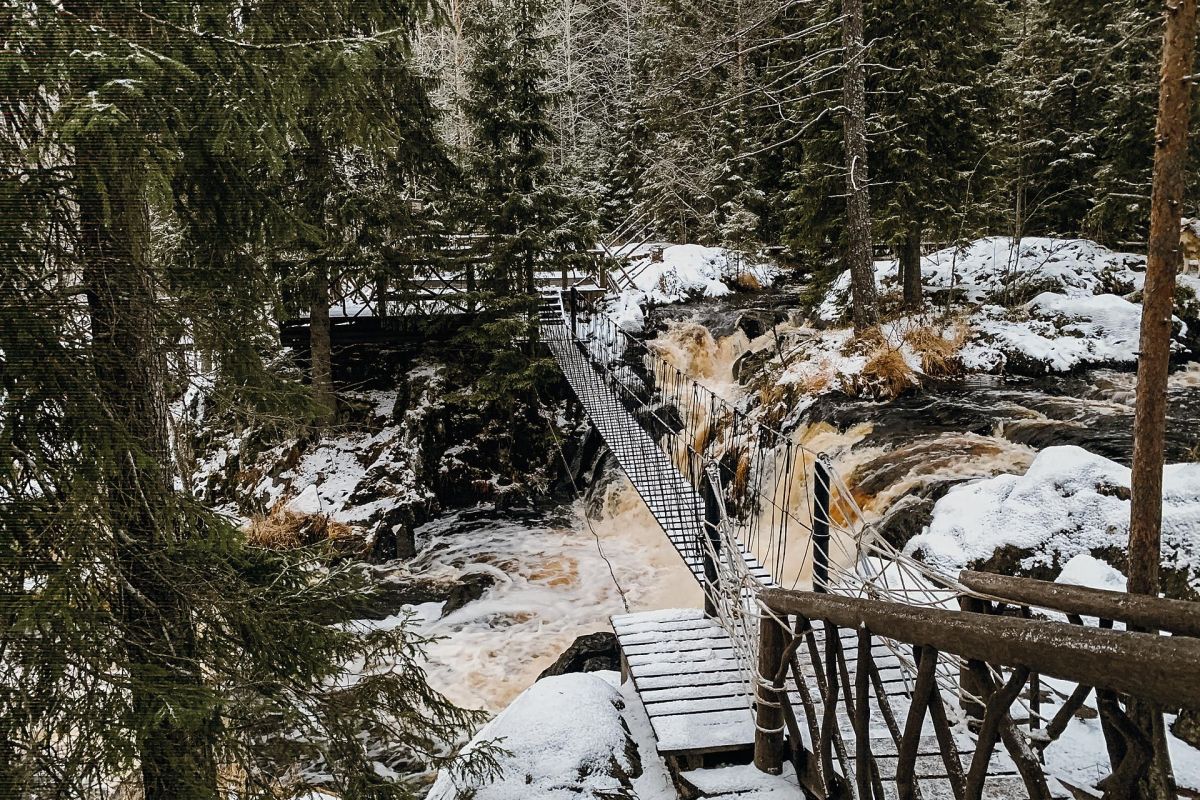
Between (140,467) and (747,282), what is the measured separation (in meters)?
14.3

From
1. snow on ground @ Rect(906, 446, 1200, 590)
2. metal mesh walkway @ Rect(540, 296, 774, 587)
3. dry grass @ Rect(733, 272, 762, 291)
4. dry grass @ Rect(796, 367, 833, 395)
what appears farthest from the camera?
dry grass @ Rect(733, 272, 762, 291)

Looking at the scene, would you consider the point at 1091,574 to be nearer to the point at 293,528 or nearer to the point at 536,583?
the point at 536,583

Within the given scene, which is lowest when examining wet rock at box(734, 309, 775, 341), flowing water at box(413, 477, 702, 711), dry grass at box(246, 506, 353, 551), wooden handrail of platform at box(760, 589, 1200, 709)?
flowing water at box(413, 477, 702, 711)

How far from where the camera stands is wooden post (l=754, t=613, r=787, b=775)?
3.11 m

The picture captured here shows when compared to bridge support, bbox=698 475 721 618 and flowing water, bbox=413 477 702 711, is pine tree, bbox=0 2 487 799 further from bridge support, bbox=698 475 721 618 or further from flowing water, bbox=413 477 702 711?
flowing water, bbox=413 477 702 711

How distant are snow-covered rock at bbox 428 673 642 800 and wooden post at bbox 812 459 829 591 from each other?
70.7 inches

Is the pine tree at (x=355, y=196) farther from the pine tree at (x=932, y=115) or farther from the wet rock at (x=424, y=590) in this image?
the pine tree at (x=932, y=115)

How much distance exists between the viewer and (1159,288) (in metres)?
3.31

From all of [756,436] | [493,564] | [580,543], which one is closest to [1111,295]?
[756,436]

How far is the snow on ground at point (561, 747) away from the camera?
130 inches

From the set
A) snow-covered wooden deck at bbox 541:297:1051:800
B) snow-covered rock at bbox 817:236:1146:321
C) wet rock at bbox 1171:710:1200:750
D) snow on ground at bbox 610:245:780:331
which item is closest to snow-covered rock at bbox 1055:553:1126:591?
wet rock at bbox 1171:710:1200:750

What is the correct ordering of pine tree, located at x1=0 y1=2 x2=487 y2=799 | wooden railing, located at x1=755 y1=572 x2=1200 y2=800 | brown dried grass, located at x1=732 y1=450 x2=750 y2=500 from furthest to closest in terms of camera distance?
brown dried grass, located at x1=732 y1=450 x2=750 y2=500
pine tree, located at x1=0 y1=2 x2=487 y2=799
wooden railing, located at x1=755 y1=572 x2=1200 y2=800

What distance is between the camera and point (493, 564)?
9891 mm

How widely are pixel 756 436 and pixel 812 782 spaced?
632cm
